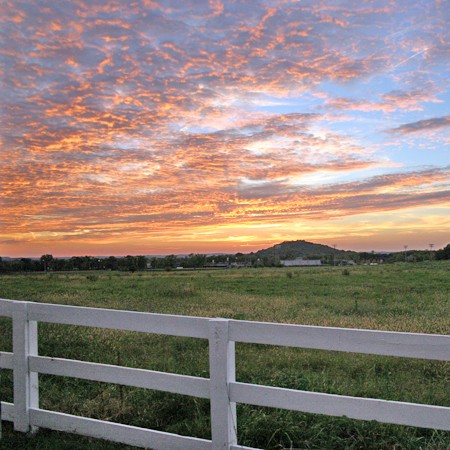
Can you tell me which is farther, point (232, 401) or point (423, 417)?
point (232, 401)

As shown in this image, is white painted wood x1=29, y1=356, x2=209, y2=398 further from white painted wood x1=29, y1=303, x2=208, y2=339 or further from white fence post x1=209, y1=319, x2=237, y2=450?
white painted wood x1=29, y1=303, x2=208, y2=339

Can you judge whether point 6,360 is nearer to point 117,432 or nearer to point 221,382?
point 117,432

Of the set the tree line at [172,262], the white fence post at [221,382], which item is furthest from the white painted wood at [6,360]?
the tree line at [172,262]

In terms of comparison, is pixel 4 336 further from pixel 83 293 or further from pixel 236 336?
pixel 83 293

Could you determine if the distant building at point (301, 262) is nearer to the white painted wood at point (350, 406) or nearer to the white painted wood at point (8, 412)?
the white painted wood at point (8, 412)

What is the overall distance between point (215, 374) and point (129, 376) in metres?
1.13

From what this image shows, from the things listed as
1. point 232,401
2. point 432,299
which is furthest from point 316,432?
point 432,299

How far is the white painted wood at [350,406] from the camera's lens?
4164 mm

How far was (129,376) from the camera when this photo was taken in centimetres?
538

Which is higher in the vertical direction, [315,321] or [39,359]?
[39,359]

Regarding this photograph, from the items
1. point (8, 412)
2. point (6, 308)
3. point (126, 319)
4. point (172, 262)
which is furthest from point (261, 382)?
point (172, 262)

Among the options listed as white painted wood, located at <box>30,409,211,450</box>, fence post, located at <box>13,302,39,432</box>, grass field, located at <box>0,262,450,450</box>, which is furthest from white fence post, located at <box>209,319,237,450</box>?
fence post, located at <box>13,302,39,432</box>

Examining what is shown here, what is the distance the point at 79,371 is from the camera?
Answer: 18.6 ft

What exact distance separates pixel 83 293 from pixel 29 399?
23642mm
